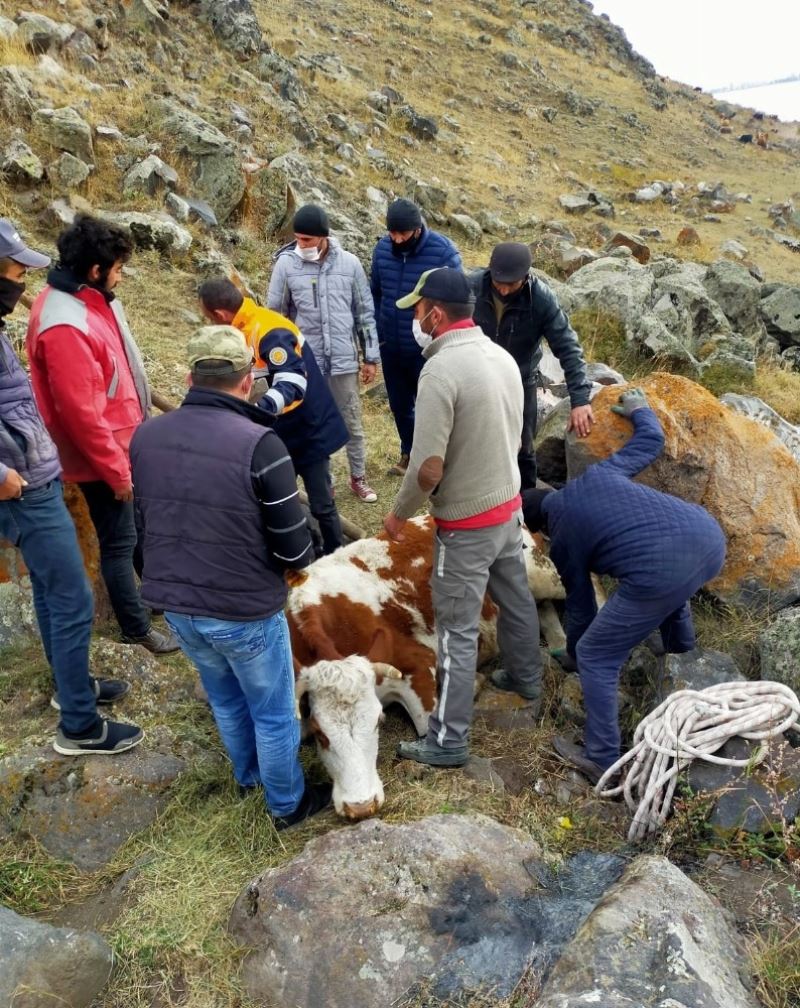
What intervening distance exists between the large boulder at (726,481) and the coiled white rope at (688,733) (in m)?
1.42

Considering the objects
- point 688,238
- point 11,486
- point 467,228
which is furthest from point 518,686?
point 688,238

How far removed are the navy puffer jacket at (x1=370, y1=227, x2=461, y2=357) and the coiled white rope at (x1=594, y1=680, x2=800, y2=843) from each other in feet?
11.6

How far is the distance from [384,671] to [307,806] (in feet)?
2.68

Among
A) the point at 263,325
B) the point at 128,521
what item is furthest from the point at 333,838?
the point at 263,325

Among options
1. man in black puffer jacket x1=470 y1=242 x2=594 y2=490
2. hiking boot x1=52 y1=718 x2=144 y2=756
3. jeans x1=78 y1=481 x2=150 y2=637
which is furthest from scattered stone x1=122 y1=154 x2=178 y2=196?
hiking boot x1=52 y1=718 x2=144 y2=756

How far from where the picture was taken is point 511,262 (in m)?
4.73

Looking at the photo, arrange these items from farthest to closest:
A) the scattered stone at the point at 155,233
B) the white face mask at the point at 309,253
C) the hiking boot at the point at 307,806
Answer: the scattered stone at the point at 155,233 → the white face mask at the point at 309,253 → the hiking boot at the point at 307,806

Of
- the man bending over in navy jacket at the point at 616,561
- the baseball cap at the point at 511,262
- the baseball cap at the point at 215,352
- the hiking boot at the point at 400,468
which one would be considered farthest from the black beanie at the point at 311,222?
the baseball cap at the point at 215,352

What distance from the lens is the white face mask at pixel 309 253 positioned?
17.9 ft

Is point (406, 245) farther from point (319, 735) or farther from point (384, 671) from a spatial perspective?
point (319, 735)

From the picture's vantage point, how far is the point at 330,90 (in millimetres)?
19797

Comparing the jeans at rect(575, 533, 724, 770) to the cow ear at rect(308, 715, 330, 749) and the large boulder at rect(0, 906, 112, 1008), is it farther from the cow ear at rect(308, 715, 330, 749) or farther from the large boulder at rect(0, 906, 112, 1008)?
the large boulder at rect(0, 906, 112, 1008)

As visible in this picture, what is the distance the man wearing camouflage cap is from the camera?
264 cm

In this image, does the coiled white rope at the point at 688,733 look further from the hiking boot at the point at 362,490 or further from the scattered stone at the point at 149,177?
the scattered stone at the point at 149,177
